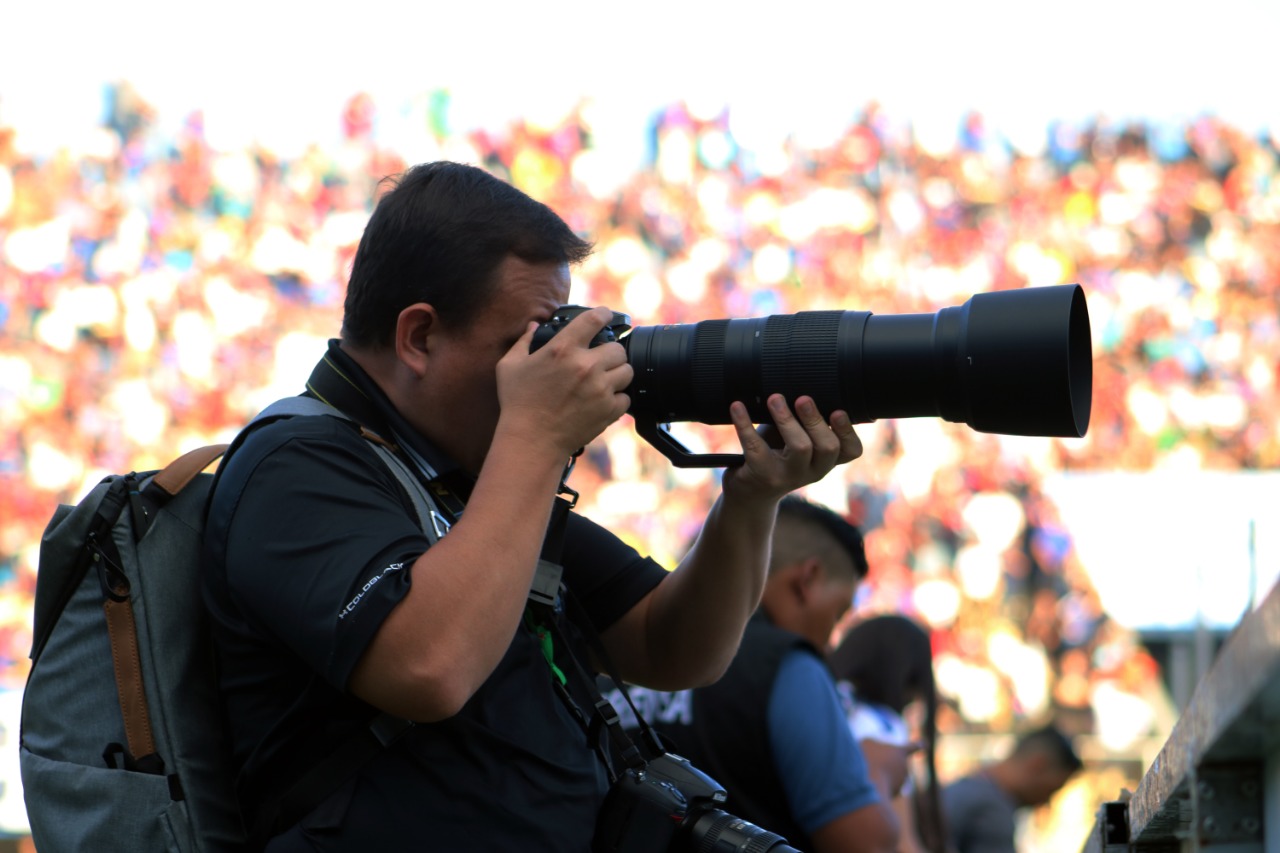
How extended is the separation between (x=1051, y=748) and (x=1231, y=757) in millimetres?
3077

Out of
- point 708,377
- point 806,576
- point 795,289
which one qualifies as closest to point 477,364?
point 708,377

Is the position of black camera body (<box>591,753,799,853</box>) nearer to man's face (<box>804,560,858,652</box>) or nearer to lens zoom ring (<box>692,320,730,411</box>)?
lens zoom ring (<box>692,320,730,411</box>)

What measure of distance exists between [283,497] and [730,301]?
238 inches

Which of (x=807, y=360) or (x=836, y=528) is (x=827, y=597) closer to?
(x=836, y=528)

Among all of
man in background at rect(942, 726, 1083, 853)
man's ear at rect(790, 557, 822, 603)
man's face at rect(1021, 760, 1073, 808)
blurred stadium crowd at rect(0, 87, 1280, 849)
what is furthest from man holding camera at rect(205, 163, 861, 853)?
blurred stadium crowd at rect(0, 87, 1280, 849)

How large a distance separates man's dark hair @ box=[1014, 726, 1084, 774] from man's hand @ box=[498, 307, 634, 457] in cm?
282

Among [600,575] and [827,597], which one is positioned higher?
[827,597]

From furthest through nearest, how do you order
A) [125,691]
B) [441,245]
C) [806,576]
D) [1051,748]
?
[1051,748]
[806,576]
[441,245]
[125,691]

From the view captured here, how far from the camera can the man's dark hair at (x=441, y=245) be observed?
1.21 metres

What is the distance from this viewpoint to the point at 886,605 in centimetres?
633

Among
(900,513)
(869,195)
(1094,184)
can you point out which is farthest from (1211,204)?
(900,513)

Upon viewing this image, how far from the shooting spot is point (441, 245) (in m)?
1.21

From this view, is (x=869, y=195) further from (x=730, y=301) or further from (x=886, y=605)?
(x=886, y=605)

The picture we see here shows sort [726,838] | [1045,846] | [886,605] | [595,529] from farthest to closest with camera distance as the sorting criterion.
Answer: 1. [886,605]
2. [1045,846]
3. [595,529]
4. [726,838]
